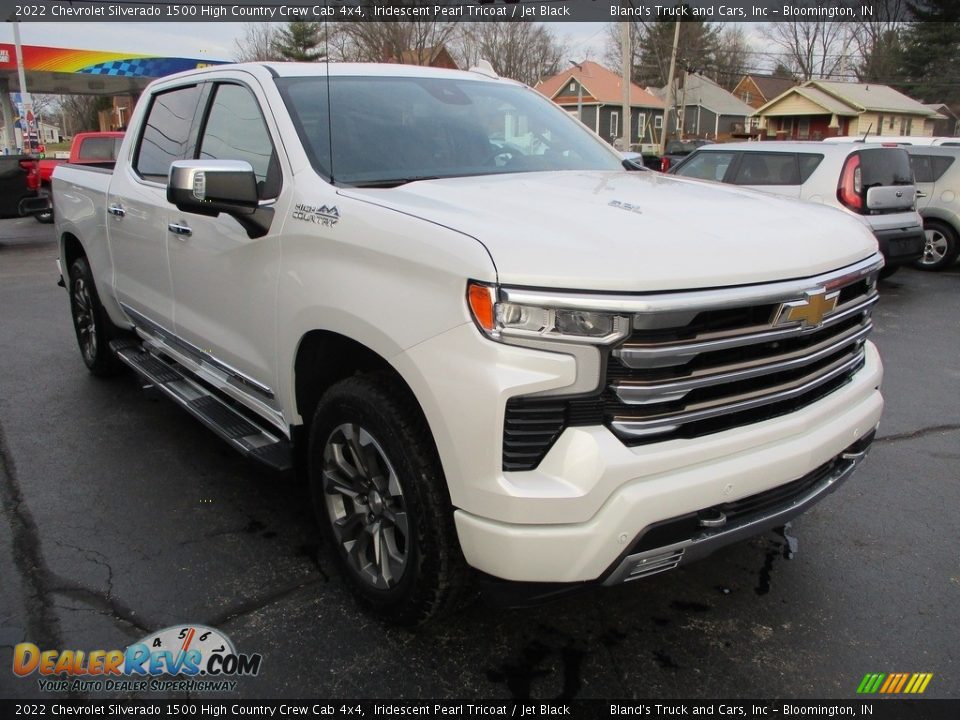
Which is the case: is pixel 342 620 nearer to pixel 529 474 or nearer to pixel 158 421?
pixel 529 474

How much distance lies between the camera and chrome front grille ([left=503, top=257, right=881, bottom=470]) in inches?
81.4

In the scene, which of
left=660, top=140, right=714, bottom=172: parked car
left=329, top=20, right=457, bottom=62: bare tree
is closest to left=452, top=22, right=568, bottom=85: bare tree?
left=329, top=20, right=457, bottom=62: bare tree

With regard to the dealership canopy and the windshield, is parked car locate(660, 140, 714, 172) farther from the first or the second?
the dealership canopy

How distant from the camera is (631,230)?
228cm

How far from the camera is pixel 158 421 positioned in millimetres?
4859

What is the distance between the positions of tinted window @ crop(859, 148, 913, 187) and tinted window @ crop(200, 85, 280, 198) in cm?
807

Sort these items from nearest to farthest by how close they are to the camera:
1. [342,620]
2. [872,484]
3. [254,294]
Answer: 1. [342,620]
2. [254,294]
3. [872,484]

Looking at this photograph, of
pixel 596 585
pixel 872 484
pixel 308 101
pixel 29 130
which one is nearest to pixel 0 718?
pixel 596 585

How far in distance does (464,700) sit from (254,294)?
5.74 ft

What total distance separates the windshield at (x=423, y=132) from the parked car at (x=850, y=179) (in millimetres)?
6140

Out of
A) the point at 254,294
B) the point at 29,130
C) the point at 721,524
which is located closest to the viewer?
the point at 721,524

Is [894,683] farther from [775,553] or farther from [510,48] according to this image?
[510,48]

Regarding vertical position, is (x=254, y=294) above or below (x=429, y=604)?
above

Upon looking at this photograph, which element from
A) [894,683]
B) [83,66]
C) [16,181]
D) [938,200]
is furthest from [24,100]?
[894,683]
